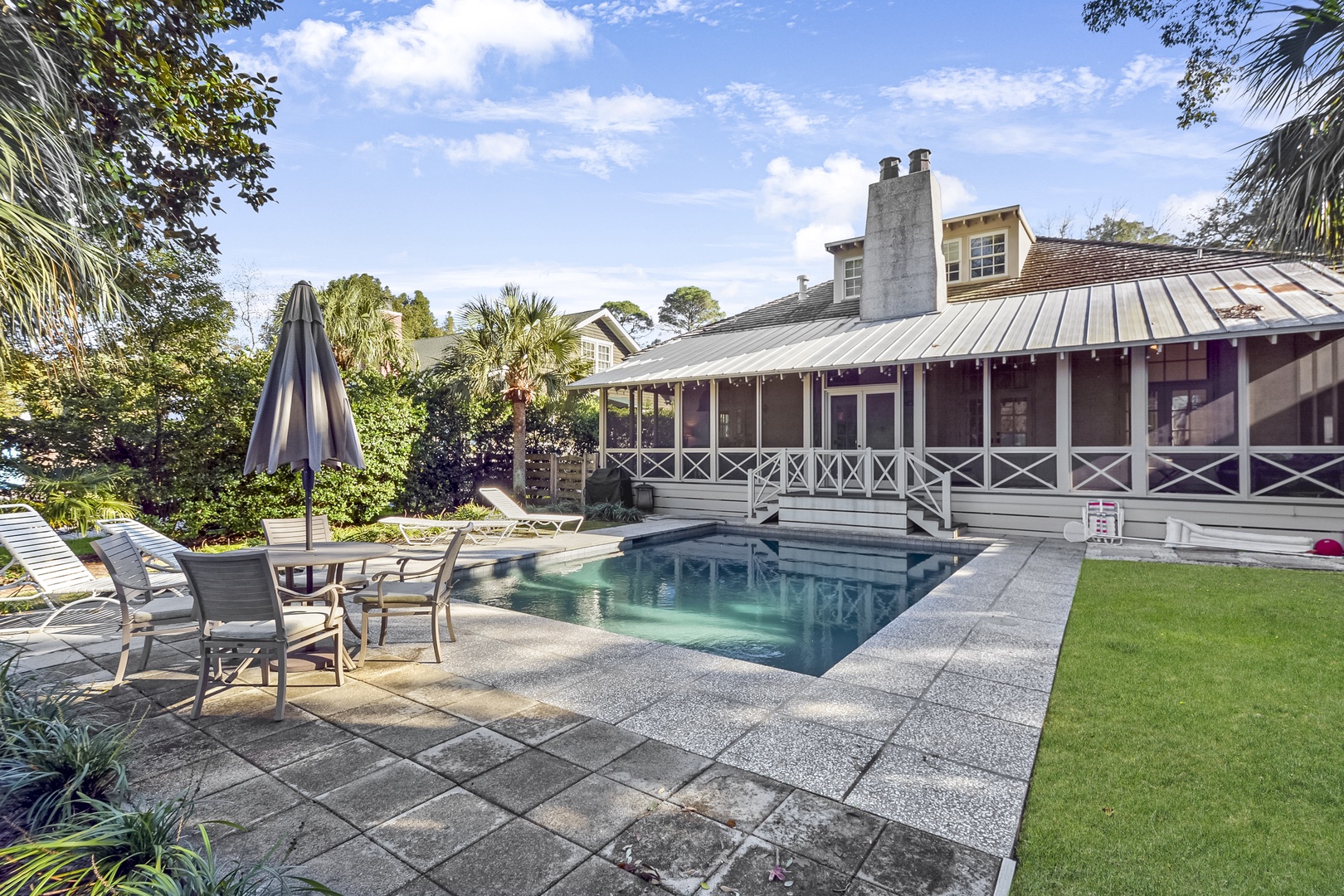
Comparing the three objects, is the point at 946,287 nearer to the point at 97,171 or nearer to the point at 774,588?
the point at 774,588

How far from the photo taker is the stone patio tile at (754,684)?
4.08m

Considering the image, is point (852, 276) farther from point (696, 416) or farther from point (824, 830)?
point (824, 830)

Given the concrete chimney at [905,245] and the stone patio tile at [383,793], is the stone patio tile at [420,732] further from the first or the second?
the concrete chimney at [905,245]

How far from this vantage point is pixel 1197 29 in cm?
832

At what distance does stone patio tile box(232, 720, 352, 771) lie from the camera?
3188 mm

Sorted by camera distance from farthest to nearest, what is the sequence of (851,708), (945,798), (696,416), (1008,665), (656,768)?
1. (696,416)
2. (1008,665)
3. (851,708)
4. (656,768)
5. (945,798)

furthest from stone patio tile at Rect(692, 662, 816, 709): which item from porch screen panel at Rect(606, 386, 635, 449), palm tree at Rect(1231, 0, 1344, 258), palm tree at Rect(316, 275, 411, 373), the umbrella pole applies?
palm tree at Rect(316, 275, 411, 373)

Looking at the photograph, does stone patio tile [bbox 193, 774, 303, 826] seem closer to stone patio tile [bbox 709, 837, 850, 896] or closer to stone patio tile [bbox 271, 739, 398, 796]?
stone patio tile [bbox 271, 739, 398, 796]

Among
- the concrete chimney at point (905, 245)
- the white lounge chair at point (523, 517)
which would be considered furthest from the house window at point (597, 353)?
the white lounge chair at point (523, 517)

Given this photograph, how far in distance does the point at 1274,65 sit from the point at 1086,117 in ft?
29.6

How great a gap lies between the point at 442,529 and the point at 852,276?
12.5 meters

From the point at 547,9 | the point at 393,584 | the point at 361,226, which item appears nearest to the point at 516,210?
the point at 547,9

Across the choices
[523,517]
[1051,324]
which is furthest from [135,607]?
[1051,324]

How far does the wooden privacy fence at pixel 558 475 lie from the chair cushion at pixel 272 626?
11490mm
